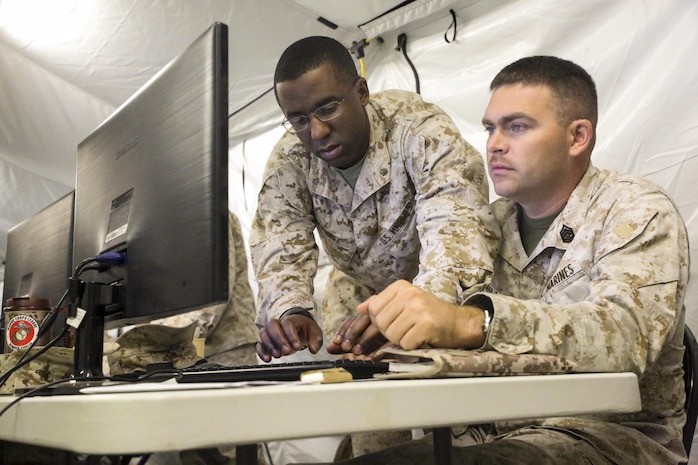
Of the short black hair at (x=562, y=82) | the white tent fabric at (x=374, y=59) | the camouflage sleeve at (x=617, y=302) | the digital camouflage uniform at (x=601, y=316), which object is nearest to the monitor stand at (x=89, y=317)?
the digital camouflage uniform at (x=601, y=316)

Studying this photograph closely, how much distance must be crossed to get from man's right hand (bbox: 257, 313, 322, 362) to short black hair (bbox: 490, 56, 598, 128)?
0.63m

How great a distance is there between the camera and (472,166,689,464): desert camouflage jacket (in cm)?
90

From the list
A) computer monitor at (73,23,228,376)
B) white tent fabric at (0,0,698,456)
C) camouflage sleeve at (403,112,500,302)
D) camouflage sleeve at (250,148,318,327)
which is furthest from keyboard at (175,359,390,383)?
white tent fabric at (0,0,698,456)

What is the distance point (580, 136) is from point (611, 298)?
480 mm

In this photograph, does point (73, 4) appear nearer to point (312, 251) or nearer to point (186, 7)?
point (186, 7)

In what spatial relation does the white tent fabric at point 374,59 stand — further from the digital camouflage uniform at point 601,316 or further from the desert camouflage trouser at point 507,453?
the desert camouflage trouser at point 507,453

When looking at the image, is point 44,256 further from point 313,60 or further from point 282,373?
point 282,373

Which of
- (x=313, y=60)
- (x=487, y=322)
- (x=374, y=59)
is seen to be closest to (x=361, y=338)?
(x=487, y=322)

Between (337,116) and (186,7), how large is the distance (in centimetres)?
89

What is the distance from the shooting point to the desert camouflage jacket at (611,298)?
0.90 meters

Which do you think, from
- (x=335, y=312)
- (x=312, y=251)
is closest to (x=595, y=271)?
(x=312, y=251)

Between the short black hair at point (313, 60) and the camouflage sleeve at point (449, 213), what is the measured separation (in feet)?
0.73

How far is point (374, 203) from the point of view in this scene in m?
1.74

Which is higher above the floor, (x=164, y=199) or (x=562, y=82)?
(x=562, y=82)
